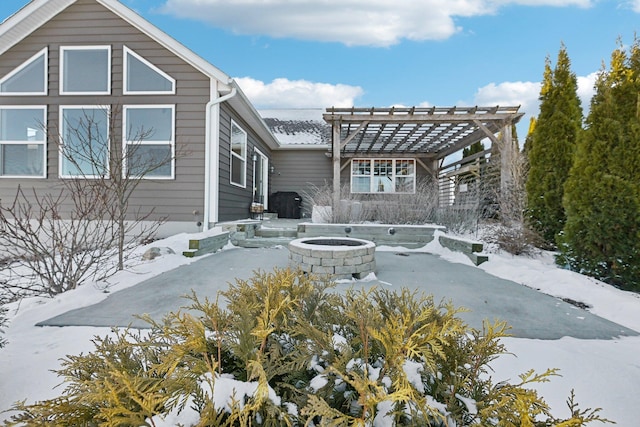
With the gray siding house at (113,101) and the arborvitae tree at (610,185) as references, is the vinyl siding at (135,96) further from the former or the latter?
the arborvitae tree at (610,185)

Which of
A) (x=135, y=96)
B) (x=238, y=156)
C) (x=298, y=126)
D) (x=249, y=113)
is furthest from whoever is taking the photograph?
(x=298, y=126)

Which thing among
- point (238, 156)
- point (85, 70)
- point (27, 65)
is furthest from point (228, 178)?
point (27, 65)

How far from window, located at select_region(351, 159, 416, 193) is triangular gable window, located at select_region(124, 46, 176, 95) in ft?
25.6

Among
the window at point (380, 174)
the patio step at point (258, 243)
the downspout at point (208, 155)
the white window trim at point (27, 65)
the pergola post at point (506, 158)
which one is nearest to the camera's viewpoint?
the patio step at point (258, 243)

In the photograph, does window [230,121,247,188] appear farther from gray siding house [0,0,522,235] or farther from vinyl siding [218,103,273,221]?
gray siding house [0,0,522,235]

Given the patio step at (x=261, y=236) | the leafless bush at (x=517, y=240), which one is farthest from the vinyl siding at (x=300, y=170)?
the leafless bush at (x=517, y=240)

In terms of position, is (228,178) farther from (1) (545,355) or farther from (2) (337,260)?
(1) (545,355)

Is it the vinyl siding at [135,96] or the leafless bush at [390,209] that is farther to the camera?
the leafless bush at [390,209]

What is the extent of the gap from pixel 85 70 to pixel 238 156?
140 inches

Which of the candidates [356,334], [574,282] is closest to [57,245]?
[356,334]

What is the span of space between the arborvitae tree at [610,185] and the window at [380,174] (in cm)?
858

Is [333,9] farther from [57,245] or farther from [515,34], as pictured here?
[57,245]

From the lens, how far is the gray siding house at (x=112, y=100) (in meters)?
6.45

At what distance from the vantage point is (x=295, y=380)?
0.93 m
